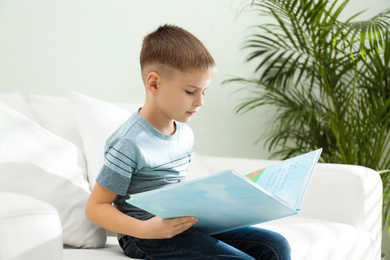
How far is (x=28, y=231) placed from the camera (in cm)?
77

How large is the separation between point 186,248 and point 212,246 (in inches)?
2.3

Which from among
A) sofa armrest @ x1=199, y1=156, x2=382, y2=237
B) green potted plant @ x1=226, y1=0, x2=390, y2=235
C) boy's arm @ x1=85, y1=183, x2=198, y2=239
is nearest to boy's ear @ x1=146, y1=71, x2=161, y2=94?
boy's arm @ x1=85, y1=183, x2=198, y2=239

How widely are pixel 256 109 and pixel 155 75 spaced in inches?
71.7

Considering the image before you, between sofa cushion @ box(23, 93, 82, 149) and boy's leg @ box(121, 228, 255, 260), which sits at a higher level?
sofa cushion @ box(23, 93, 82, 149)

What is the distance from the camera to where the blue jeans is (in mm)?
1097

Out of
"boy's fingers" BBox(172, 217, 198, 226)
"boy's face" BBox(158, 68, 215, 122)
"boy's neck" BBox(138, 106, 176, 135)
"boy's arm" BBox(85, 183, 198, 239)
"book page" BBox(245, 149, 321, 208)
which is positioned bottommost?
"boy's arm" BBox(85, 183, 198, 239)

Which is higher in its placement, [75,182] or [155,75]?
[155,75]

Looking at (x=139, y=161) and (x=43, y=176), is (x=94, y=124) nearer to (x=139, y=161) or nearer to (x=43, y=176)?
(x=43, y=176)

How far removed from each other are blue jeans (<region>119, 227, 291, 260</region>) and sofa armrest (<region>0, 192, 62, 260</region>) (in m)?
0.35

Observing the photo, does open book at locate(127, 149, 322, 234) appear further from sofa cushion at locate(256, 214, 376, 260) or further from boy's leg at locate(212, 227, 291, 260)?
sofa cushion at locate(256, 214, 376, 260)

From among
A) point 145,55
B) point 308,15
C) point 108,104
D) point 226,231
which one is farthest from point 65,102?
point 308,15

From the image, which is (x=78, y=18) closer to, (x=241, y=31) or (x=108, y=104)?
Result: (x=108, y=104)

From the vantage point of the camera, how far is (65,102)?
1690 millimetres

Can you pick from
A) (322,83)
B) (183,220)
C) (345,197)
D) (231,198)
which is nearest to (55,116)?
(183,220)
